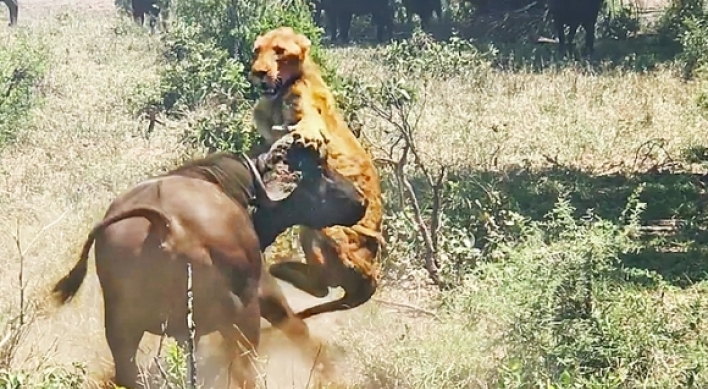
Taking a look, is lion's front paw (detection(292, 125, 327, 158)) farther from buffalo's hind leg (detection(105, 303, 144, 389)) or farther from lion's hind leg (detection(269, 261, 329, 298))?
buffalo's hind leg (detection(105, 303, 144, 389))

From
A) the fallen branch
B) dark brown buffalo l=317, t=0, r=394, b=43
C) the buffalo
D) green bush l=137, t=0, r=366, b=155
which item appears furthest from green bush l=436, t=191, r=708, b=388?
dark brown buffalo l=317, t=0, r=394, b=43

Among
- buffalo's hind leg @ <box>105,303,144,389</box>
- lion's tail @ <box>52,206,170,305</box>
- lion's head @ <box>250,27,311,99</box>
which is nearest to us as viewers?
lion's tail @ <box>52,206,170,305</box>

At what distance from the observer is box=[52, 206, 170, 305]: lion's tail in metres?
4.62

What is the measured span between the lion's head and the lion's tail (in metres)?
1.35

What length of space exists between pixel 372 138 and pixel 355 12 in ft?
64.5

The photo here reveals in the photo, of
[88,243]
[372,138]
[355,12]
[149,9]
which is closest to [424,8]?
[355,12]

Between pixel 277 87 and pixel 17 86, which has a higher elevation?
pixel 277 87

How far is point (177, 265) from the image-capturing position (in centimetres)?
465

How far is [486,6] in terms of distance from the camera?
1010 inches

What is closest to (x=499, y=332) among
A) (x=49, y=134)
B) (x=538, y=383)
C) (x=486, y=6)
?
(x=538, y=383)

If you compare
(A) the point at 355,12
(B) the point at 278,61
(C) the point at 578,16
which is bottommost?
(A) the point at 355,12

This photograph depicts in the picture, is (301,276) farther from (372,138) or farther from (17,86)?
(17,86)

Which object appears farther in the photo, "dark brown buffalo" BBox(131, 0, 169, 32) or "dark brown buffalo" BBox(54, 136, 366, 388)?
"dark brown buffalo" BBox(131, 0, 169, 32)

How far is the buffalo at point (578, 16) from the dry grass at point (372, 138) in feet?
12.3
